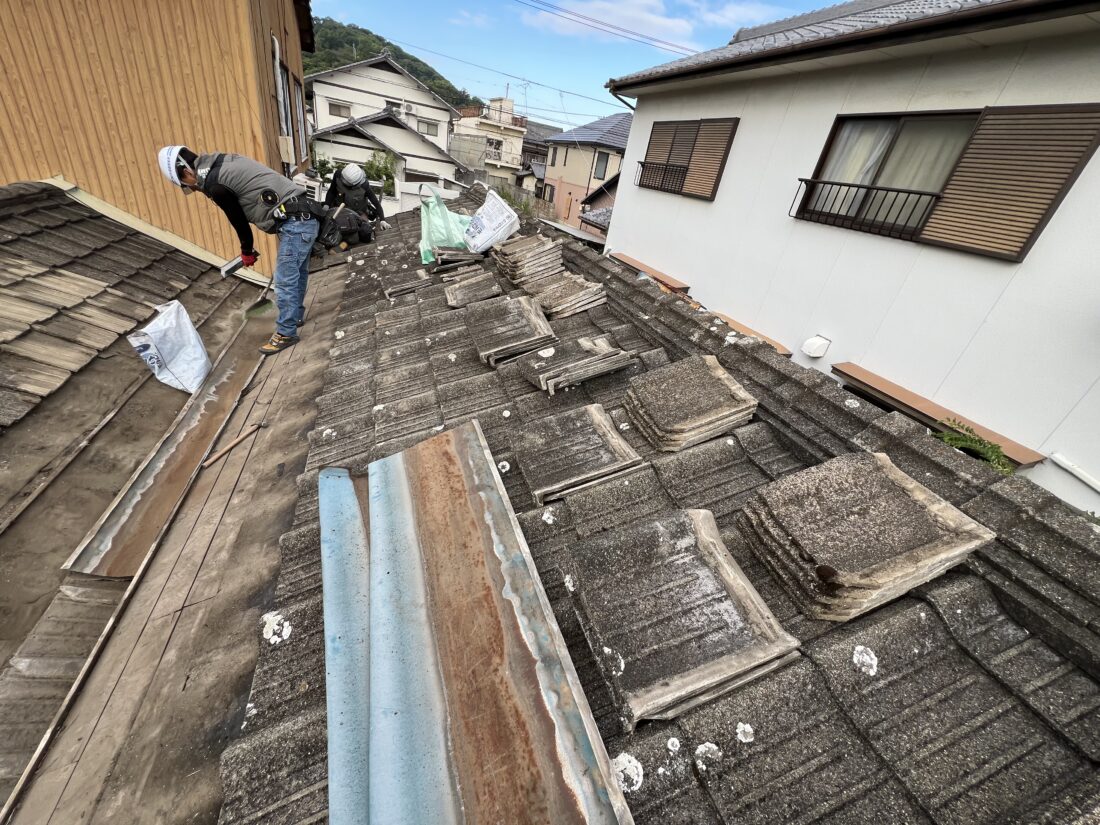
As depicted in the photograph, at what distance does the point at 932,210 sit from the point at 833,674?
847cm

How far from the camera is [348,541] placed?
1.90m

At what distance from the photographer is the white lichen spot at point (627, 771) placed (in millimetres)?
1258

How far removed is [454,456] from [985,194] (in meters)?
8.58

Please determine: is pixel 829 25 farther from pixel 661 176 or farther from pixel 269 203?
pixel 269 203

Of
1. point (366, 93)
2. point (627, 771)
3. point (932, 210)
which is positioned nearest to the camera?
point (627, 771)

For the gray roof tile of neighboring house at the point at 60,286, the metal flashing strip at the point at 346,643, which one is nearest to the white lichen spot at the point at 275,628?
the metal flashing strip at the point at 346,643

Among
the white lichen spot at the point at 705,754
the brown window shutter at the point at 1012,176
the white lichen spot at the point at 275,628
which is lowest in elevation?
the white lichen spot at the point at 275,628

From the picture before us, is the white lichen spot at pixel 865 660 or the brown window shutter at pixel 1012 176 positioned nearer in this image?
the white lichen spot at pixel 865 660

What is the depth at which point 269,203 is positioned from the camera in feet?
16.1

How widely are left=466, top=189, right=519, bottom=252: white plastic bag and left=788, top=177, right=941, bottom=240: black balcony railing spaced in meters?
6.52

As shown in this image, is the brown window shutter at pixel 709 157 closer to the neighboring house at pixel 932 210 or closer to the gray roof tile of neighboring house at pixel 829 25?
the neighboring house at pixel 932 210

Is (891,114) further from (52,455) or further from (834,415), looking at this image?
(52,455)

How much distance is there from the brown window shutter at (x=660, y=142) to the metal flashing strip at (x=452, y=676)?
45.7 ft

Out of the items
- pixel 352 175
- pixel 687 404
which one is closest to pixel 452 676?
pixel 687 404
